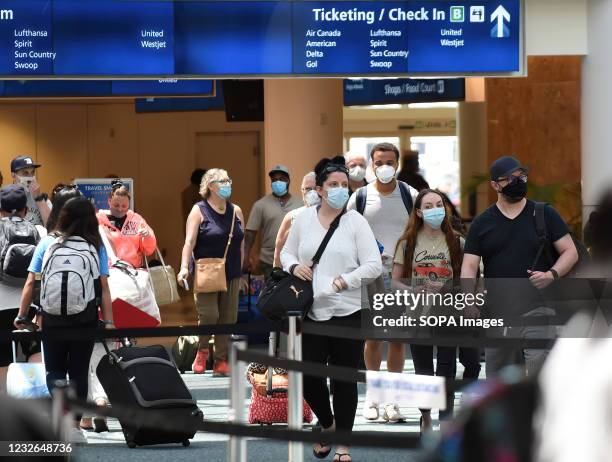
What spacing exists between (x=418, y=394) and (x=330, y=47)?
22.8 ft

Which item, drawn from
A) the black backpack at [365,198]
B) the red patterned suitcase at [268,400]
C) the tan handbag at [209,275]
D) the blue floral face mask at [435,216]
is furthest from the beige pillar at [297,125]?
the blue floral face mask at [435,216]

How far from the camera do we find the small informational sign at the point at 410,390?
487 centimetres

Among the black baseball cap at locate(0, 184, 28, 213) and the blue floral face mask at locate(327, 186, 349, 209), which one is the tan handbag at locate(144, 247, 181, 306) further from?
the blue floral face mask at locate(327, 186, 349, 209)

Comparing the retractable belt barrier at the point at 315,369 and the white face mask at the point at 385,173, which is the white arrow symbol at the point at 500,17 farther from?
the retractable belt barrier at the point at 315,369

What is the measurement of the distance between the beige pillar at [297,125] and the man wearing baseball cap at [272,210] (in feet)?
2.20

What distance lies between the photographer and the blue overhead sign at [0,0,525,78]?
1130 centimetres

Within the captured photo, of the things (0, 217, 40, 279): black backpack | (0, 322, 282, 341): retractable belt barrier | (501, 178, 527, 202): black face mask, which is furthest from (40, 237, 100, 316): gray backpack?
(501, 178, 527, 202): black face mask

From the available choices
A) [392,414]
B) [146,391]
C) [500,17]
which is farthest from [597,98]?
[146,391]

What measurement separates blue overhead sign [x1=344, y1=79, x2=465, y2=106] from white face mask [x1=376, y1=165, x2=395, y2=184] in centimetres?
607

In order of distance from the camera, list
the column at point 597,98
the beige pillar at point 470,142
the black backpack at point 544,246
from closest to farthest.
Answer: the black backpack at point 544,246, the column at point 597,98, the beige pillar at point 470,142

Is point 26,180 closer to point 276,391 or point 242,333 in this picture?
point 276,391

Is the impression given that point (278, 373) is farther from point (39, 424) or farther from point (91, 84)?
point (91, 84)

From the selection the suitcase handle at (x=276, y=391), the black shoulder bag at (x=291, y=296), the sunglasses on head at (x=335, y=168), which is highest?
the sunglasses on head at (x=335, y=168)

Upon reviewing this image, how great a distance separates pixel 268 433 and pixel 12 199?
15.2ft
